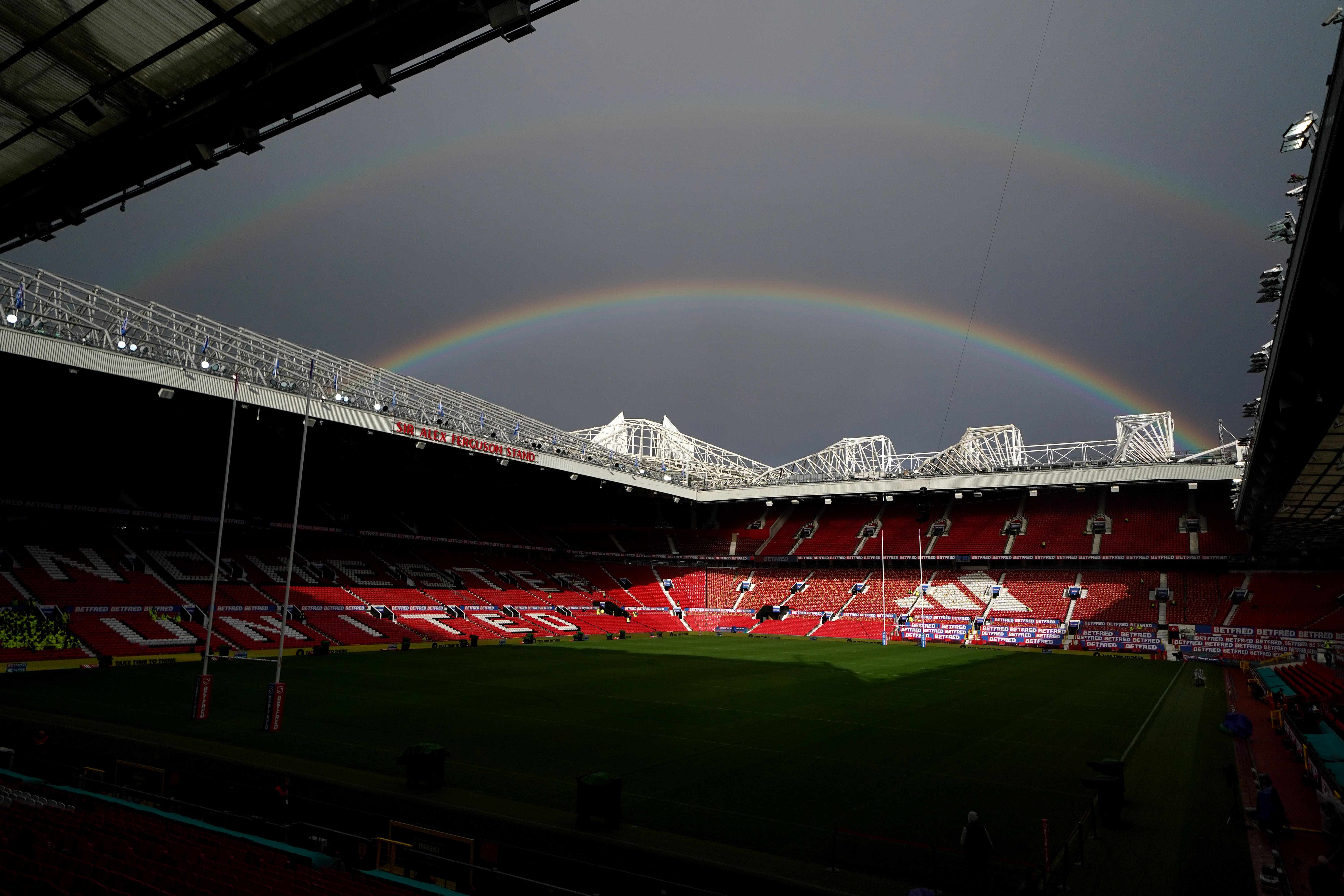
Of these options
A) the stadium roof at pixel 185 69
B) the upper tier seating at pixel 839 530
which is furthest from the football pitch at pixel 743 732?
the upper tier seating at pixel 839 530

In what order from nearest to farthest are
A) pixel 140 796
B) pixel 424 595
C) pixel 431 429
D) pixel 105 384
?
pixel 140 796, pixel 105 384, pixel 431 429, pixel 424 595

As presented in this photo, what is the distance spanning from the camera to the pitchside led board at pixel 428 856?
10.5 m

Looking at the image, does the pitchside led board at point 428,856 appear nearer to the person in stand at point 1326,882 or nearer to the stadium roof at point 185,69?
the stadium roof at point 185,69

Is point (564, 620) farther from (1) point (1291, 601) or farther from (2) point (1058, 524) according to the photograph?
(1) point (1291, 601)

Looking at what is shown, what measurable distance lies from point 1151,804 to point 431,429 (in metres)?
38.1

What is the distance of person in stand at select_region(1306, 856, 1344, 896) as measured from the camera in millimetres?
9039

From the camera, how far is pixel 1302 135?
37.3 ft

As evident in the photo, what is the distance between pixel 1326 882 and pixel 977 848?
3.90 metres

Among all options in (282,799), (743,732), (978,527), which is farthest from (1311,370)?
(978,527)

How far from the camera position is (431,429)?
4375 centimetres

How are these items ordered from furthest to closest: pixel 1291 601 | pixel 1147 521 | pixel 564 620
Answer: pixel 1147 521, pixel 564 620, pixel 1291 601

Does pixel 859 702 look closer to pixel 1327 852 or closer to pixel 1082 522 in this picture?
pixel 1327 852

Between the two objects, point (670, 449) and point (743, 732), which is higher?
point (670, 449)

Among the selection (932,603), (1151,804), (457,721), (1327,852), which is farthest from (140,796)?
(932,603)
